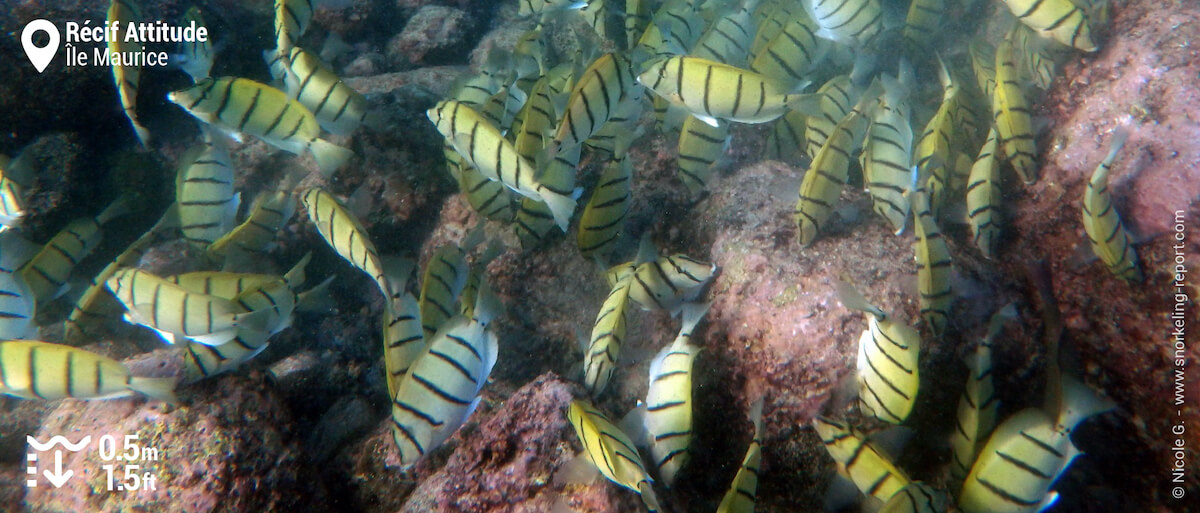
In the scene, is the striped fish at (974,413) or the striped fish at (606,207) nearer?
the striped fish at (974,413)

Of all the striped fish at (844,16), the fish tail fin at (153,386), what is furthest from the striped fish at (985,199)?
the fish tail fin at (153,386)

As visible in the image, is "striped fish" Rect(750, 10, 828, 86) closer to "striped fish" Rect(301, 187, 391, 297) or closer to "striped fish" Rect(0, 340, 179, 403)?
"striped fish" Rect(301, 187, 391, 297)

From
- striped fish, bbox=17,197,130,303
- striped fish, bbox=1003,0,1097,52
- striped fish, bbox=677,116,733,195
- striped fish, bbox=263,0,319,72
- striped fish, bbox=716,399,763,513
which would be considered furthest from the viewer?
striped fish, bbox=17,197,130,303

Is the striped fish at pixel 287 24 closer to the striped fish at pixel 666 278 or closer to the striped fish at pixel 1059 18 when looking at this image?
the striped fish at pixel 666 278

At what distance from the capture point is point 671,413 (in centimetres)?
252

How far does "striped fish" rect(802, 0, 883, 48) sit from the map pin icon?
740 centimetres

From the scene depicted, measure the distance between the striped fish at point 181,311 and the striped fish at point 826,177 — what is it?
3270mm

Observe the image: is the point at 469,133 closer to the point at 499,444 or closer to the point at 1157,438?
the point at 499,444

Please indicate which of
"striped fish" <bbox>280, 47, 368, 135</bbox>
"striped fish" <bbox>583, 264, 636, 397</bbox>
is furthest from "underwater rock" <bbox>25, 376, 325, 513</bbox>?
"striped fish" <bbox>280, 47, 368, 135</bbox>

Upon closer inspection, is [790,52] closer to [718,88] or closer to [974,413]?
[718,88]

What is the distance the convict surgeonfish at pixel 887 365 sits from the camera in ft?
7.73

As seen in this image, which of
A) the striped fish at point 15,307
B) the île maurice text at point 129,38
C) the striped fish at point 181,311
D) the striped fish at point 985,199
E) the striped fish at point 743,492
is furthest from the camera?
the île maurice text at point 129,38

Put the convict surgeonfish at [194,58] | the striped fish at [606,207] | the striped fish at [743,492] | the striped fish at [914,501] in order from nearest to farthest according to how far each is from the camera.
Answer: the striped fish at [914,501]
the striped fish at [743,492]
the striped fish at [606,207]
the convict surgeonfish at [194,58]

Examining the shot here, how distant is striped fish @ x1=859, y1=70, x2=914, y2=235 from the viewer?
3.00 meters
